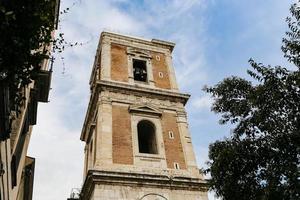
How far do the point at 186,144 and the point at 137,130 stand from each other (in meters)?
2.69

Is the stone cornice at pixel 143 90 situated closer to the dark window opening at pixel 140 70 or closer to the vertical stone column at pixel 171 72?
the vertical stone column at pixel 171 72

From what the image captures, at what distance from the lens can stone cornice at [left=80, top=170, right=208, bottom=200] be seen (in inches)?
624

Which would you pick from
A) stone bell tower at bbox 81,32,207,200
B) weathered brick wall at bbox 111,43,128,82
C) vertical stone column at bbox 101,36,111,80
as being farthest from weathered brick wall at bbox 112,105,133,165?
weathered brick wall at bbox 111,43,128,82

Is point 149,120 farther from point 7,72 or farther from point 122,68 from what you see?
point 7,72

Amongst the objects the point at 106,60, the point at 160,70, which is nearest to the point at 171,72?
the point at 160,70

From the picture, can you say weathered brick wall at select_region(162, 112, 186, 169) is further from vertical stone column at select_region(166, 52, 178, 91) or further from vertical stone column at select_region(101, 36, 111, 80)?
vertical stone column at select_region(101, 36, 111, 80)

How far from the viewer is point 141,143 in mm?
20547

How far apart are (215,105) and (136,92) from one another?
1208 centimetres

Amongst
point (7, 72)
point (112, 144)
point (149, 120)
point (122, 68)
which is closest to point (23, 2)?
point (7, 72)

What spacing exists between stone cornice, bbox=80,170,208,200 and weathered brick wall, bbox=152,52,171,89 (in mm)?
7373

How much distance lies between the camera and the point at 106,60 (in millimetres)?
22953

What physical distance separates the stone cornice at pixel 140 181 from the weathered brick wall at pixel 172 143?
1.23 m

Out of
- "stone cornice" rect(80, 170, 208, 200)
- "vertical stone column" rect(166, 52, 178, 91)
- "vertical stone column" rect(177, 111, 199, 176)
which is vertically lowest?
"stone cornice" rect(80, 170, 208, 200)

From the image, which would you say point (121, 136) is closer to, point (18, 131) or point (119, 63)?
point (119, 63)
